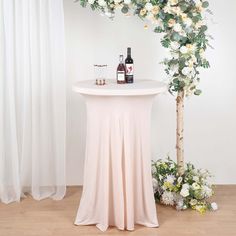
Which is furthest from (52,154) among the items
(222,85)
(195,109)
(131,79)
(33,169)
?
(222,85)

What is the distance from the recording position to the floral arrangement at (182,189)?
10.1 ft

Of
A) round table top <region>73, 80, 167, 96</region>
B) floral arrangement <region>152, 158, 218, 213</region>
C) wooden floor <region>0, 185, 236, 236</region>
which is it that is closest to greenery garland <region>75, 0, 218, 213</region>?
floral arrangement <region>152, 158, 218, 213</region>

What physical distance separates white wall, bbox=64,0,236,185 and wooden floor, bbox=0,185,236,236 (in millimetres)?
413

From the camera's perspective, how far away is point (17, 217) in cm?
297

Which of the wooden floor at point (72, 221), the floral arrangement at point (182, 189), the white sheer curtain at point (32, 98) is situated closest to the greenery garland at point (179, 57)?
the floral arrangement at point (182, 189)

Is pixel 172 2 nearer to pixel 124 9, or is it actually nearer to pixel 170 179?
pixel 124 9

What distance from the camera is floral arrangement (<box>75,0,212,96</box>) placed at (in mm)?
2727

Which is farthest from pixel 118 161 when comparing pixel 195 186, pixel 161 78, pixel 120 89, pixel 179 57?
pixel 161 78

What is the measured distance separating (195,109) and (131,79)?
0.90 metres

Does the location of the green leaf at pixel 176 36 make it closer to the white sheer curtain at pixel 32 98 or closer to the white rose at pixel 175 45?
the white rose at pixel 175 45

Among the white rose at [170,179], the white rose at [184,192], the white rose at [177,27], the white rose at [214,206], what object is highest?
the white rose at [177,27]

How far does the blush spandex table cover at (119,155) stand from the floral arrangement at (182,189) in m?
0.36

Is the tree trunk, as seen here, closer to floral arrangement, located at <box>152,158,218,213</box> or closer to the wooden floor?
floral arrangement, located at <box>152,158,218,213</box>

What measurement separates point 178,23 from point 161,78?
81cm
